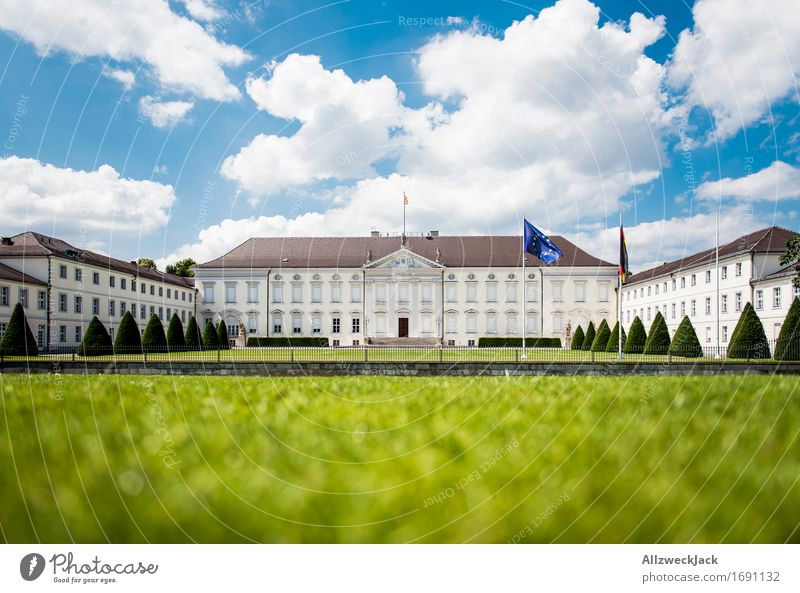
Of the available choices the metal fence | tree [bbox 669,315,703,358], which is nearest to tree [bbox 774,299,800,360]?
the metal fence

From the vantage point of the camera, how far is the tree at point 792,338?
818 inches

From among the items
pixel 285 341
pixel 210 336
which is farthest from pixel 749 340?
pixel 285 341

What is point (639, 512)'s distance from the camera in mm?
1817

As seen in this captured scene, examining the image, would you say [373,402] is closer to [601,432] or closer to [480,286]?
[601,432]

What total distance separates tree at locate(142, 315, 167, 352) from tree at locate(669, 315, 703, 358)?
3172 centimetres

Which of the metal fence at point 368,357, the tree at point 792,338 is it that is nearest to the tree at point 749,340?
the metal fence at point 368,357

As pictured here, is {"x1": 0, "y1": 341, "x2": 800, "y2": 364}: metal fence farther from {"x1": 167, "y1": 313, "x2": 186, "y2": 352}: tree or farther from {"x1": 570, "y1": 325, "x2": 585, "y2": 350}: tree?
{"x1": 570, "y1": 325, "x2": 585, "y2": 350}: tree

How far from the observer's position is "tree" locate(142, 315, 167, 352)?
102ft

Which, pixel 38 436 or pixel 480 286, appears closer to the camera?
pixel 38 436

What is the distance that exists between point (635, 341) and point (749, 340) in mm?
8470

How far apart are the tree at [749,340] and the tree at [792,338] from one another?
1478mm

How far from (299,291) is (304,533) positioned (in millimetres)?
53270

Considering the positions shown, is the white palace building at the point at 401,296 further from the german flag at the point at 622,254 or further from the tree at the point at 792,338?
the tree at the point at 792,338

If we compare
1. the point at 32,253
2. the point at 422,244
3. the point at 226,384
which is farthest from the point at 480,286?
the point at 226,384
